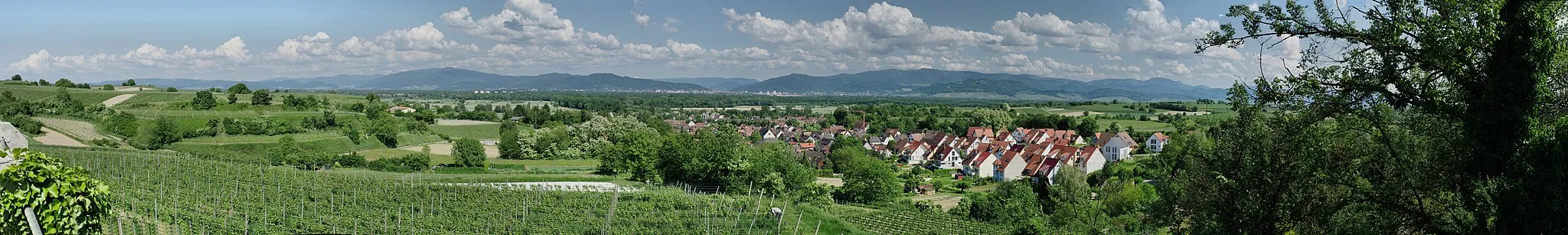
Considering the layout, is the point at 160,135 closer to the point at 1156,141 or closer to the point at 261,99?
the point at 261,99

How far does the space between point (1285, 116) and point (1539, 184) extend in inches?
104

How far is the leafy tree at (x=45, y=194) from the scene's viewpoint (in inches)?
126

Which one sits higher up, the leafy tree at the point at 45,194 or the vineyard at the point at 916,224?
the leafy tree at the point at 45,194

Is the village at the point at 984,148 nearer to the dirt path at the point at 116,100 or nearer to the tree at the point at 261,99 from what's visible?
the tree at the point at 261,99

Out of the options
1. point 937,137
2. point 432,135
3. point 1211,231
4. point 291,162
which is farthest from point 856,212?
point 937,137

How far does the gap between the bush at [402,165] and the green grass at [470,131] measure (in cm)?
2153

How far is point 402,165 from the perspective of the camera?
1394 inches

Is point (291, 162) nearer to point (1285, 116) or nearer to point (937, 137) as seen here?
point (1285, 116)

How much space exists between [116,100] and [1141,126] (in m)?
88.4

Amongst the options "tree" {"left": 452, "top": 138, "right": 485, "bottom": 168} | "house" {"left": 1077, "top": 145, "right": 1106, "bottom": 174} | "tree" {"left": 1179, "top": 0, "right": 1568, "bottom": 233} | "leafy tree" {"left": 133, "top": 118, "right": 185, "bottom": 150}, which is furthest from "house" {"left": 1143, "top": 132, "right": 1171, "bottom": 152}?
"leafy tree" {"left": 133, "top": 118, "right": 185, "bottom": 150}

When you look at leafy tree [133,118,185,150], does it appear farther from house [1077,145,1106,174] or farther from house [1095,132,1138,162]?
house [1095,132,1138,162]

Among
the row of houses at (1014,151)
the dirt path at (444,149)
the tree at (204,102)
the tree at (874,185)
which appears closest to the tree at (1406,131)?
the tree at (874,185)

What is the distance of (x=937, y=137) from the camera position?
75750mm

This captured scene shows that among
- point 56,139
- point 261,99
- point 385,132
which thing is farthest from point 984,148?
point 56,139
